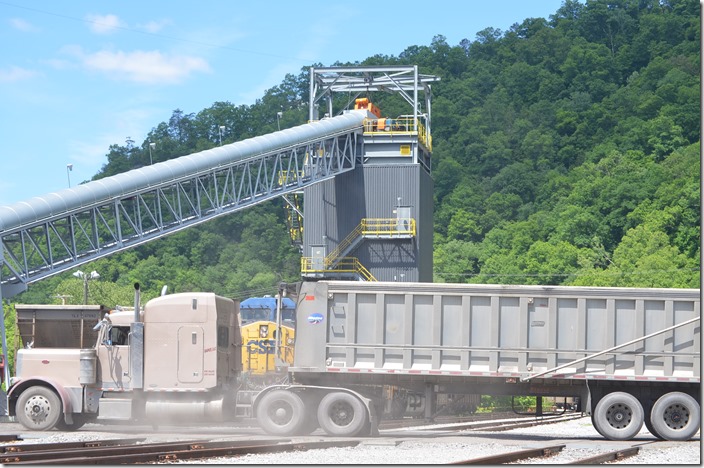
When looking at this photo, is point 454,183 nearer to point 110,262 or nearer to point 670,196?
point 670,196

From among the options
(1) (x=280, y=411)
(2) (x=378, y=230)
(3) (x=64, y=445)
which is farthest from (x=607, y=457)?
(2) (x=378, y=230)

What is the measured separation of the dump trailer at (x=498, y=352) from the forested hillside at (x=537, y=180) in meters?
73.1

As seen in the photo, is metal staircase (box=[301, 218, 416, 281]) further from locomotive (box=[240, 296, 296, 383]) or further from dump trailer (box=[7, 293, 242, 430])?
dump trailer (box=[7, 293, 242, 430])

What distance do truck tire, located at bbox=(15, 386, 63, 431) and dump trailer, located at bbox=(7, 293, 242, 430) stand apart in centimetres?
3

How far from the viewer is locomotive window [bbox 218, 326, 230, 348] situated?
28.2 m

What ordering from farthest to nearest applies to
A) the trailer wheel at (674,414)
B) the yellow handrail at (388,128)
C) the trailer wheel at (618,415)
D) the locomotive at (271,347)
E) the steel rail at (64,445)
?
the yellow handrail at (388,128) → the locomotive at (271,347) → the trailer wheel at (618,415) → the trailer wheel at (674,414) → the steel rail at (64,445)

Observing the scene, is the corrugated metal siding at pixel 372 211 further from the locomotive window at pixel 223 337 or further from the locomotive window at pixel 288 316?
the locomotive window at pixel 223 337

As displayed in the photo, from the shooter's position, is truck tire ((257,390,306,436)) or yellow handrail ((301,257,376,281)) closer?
truck tire ((257,390,306,436))

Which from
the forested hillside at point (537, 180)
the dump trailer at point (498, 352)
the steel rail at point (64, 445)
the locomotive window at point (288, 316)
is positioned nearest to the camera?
the steel rail at point (64, 445)

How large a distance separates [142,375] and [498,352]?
361 inches

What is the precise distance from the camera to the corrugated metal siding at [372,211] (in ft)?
227

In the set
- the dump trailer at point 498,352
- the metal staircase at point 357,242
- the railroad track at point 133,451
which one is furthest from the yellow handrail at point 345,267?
the railroad track at point 133,451

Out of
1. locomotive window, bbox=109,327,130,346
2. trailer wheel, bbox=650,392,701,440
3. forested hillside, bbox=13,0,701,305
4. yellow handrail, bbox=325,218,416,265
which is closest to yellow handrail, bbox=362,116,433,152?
yellow handrail, bbox=325,218,416,265

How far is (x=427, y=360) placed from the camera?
26.9m
